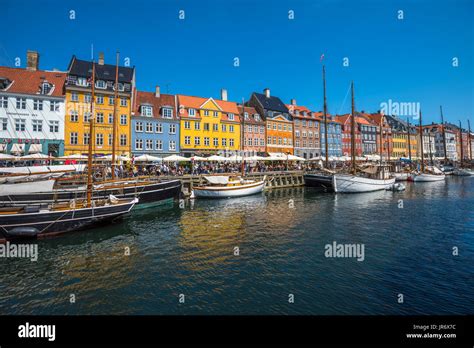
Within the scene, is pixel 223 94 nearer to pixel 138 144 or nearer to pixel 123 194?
pixel 138 144

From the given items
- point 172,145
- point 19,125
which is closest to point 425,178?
point 172,145

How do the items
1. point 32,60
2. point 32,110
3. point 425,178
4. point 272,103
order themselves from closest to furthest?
point 32,110 → point 32,60 → point 425,178 → point 272,103

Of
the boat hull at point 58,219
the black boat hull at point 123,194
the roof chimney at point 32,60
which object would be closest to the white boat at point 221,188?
the black boat hull at point 123,194

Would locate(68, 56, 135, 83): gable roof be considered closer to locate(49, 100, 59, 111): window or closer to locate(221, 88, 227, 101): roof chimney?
locate(49, 100, 59, 111): window

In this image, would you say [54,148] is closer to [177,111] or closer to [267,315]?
[177,111]

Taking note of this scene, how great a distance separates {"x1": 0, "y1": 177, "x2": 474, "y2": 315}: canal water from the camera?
882 centimetres

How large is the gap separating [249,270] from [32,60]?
2067 inches

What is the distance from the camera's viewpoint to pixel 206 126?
175ft

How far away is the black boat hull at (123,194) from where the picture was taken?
71.1ft

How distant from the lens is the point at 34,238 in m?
15.9

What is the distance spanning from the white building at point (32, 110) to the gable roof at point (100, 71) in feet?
11.2

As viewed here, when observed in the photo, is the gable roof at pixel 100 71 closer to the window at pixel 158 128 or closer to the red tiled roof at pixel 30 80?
the red tiled roof at pixel 30 80

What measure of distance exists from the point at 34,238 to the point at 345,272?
16.7 metres
